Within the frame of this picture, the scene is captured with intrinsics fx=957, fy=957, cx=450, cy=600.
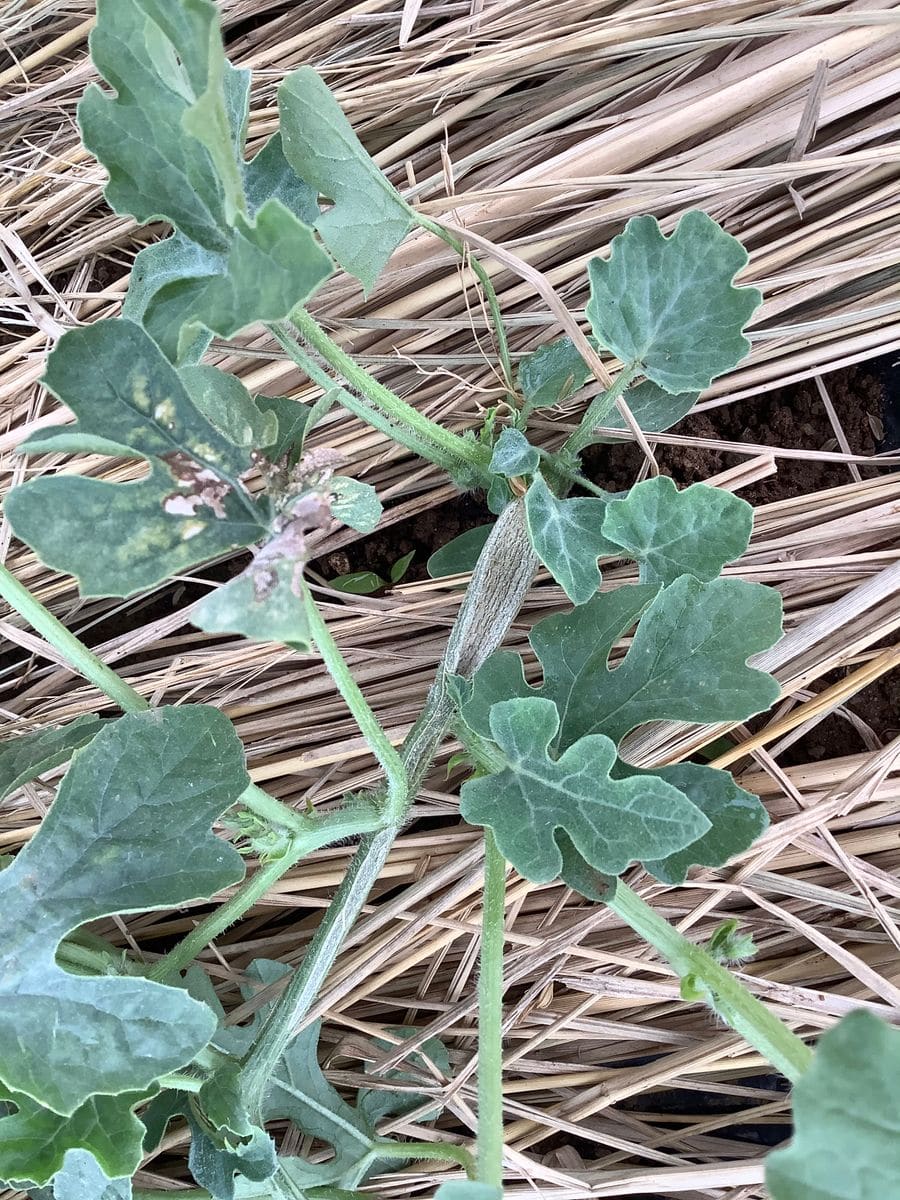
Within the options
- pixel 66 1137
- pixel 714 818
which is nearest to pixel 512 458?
pixel 714 818

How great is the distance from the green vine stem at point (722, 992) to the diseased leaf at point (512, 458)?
18.1 inches

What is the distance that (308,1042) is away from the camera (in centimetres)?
132

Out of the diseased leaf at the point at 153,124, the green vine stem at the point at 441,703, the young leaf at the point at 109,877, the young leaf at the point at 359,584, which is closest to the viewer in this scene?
the diseased leaf at the point at 153,124

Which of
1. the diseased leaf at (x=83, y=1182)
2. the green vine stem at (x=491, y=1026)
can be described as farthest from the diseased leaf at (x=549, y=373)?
the diseased leaf at (x=83, y=1182)

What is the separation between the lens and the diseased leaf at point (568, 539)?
40.9 inches

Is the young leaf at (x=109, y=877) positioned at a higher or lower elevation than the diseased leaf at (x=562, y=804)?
higher

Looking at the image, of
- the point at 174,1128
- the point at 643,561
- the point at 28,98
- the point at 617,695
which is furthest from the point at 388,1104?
the point at 28,98

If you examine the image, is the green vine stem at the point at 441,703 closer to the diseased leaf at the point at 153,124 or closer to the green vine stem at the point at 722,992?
the green vine stem at the point at 722,992

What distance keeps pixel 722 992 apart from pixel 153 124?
979mm

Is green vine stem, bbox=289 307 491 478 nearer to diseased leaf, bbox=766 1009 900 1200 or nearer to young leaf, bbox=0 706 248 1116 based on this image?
young leaf, bbox=0 706 248 1116

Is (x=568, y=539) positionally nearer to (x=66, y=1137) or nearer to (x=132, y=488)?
(x=132, y=488)

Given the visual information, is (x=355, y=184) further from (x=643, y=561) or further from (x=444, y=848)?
(x=444, y=848)

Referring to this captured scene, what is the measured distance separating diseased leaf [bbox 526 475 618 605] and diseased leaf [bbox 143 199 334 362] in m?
0.39

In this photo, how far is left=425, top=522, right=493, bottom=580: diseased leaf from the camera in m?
1.27
